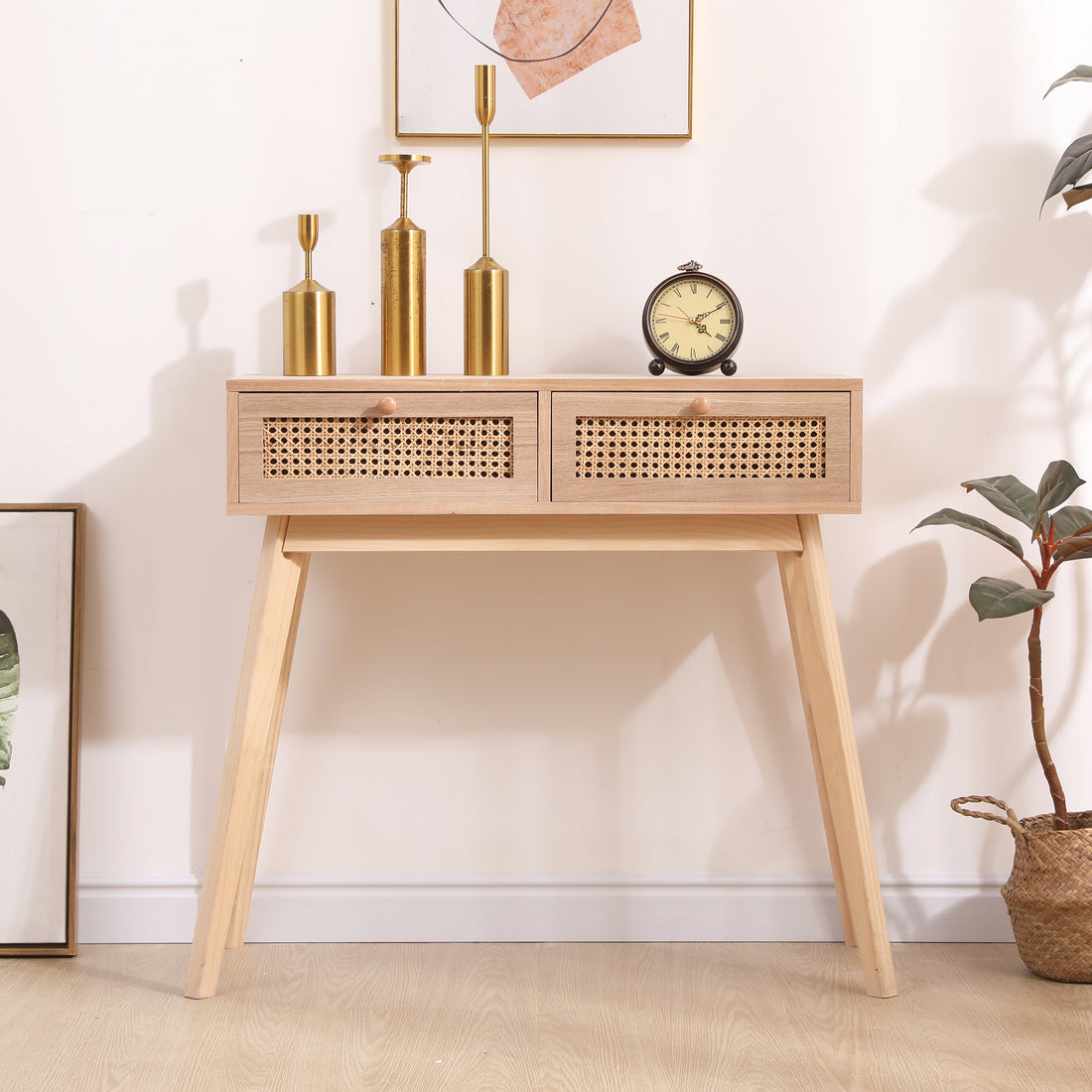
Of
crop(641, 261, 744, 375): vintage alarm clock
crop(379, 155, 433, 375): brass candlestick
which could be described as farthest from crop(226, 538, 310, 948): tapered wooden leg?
crop(641, 261, 744, 375): vintage alarm clock

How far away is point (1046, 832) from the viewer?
1.67 metres

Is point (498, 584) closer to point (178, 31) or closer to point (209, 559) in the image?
point (209, 559)

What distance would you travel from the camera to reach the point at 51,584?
1.79m

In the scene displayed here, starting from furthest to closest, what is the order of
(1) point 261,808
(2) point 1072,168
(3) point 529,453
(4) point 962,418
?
1. (4) point 962,418
2. (1) point 261,808
3. (2) point 1072,168
4. (3) point 529,453

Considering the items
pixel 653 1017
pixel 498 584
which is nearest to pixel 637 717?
pixel 498 584

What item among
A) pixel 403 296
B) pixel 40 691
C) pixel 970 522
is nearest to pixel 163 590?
pixel 40 691

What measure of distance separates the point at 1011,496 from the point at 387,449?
0.90 metres

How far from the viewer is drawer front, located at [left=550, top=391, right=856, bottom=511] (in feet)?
4.90

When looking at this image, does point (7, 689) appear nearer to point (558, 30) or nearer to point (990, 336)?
point (558, 30)

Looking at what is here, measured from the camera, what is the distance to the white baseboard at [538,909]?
5.95 feet

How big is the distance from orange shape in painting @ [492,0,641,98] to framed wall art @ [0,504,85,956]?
3.28 ft

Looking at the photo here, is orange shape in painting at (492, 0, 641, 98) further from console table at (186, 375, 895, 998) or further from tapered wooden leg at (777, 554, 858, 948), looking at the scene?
tapered wooden leg at (777, 554, 858, 948)

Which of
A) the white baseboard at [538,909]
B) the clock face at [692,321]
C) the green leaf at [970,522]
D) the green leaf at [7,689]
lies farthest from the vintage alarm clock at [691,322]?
the green leaf at [7,689]

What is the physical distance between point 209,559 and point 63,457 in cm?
28
